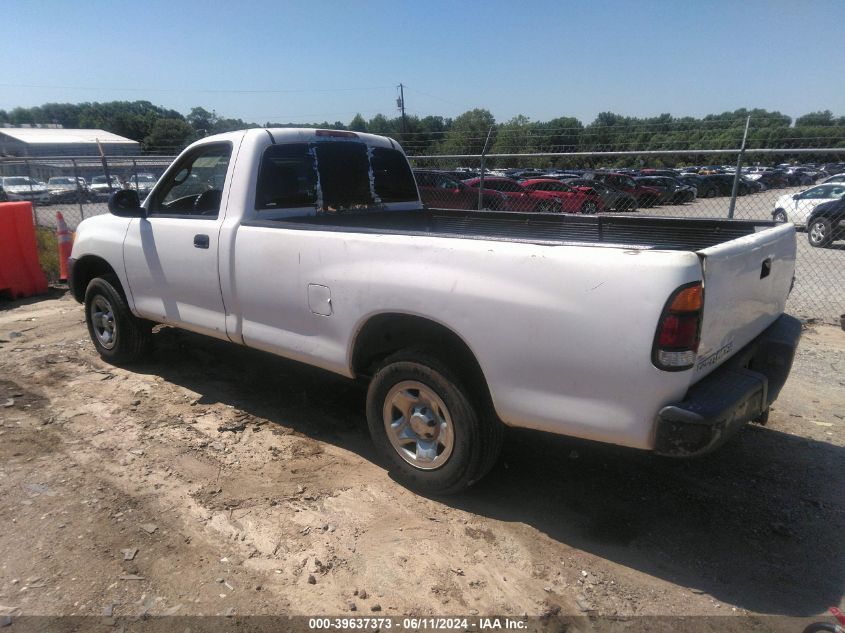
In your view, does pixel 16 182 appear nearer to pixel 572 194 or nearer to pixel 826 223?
pixel 572 194

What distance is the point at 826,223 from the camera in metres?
13.5

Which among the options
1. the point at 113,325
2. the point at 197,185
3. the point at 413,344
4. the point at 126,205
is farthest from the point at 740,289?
the point at 113,325

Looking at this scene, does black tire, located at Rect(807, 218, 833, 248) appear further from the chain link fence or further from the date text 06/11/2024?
the date text 06/11/2024

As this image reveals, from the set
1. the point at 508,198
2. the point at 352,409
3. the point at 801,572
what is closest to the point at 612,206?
the point at 508,198

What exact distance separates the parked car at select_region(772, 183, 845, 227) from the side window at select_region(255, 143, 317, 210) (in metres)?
14.9

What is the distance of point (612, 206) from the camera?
15812 mm

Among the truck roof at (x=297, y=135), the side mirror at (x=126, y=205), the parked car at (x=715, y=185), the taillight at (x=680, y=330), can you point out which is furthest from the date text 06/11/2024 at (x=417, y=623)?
the parked car at (x=715, y=185)

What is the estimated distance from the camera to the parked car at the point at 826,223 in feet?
42.9

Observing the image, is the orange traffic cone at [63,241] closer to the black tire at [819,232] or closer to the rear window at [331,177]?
the rear window at [331,177]

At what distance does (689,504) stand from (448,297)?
180cm

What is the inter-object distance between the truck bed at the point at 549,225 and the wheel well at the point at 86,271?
2159mm

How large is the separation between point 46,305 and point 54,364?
2.82 metres

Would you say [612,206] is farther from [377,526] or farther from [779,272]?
[377,526]

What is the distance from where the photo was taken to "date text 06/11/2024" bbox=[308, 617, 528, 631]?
2.41 m
